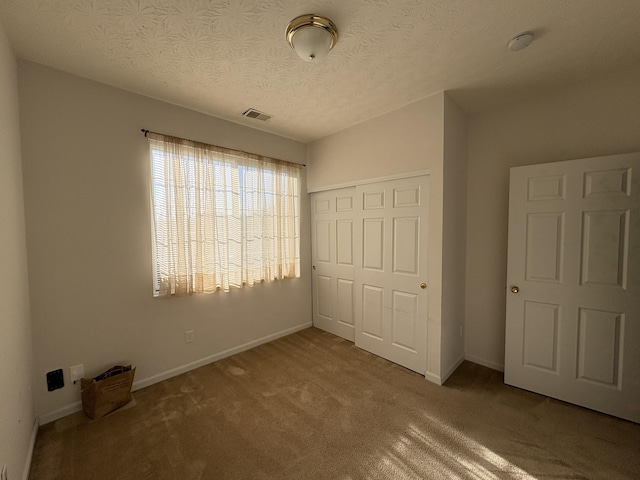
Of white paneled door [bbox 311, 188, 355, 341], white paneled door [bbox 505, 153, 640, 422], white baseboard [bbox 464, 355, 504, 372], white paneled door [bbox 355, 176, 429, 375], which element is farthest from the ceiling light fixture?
white baseboard [bbox 464, 355, 504, 372]

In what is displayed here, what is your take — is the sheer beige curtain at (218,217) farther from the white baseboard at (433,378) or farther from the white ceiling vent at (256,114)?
the white baseboard at (433,378)

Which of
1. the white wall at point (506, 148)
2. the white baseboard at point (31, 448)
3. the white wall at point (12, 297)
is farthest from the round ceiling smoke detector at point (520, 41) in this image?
the white baseboard at point (31, 448)

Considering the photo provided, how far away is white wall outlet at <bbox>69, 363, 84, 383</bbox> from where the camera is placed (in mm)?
2014

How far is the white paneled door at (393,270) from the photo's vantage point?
8.30 ft

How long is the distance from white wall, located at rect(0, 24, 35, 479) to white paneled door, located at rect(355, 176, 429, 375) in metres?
2.75

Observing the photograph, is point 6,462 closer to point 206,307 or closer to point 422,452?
point 206,307

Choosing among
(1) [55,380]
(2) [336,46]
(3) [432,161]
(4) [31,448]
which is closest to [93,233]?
(1) [55,380]

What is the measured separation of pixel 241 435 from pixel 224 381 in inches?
29.6

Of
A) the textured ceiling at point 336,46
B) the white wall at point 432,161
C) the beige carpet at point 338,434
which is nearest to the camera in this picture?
the textured ceiling at point 336,46

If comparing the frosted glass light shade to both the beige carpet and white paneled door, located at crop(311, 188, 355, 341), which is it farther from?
the beige carpet

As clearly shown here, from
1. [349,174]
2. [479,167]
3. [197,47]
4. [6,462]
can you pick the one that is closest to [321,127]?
[349,174]

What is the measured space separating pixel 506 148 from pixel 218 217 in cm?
308

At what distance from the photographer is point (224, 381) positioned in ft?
8.09

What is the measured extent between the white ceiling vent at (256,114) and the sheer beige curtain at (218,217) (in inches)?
16.6
